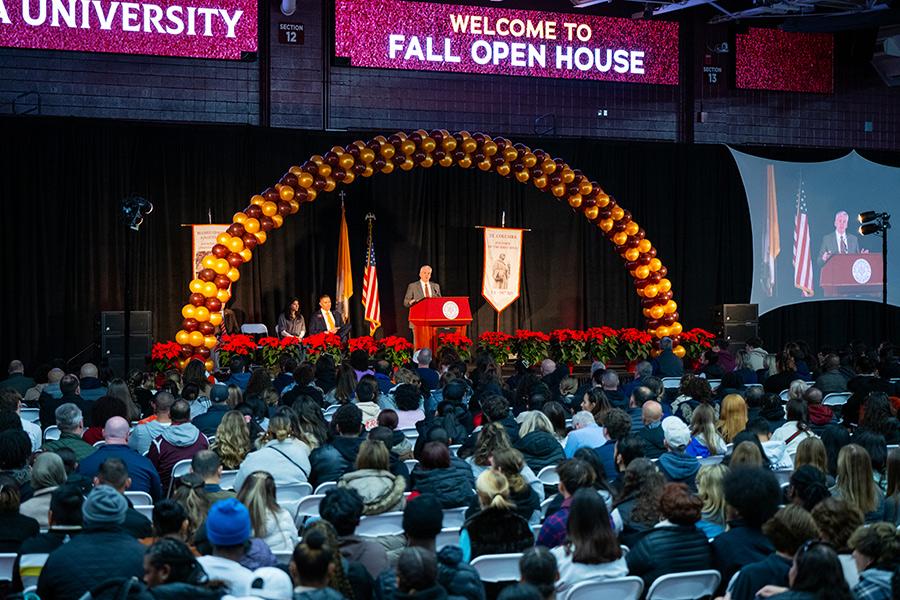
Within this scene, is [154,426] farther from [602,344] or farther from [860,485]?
[602,344]

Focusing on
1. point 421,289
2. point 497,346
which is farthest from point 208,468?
point 421,289

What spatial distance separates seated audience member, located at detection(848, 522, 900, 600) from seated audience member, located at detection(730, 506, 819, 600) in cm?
24

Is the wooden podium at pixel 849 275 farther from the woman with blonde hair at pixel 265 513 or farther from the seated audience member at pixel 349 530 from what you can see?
the seated audience member at pixel 349 530

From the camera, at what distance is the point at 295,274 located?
1862cm

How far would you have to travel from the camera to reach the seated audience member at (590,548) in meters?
4.76

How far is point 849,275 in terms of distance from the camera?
2158 centimetres

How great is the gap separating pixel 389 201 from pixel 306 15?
3316 millimetres

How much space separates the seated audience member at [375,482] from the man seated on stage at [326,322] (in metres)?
11.0

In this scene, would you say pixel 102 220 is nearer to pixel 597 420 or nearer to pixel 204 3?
pixel 204 3

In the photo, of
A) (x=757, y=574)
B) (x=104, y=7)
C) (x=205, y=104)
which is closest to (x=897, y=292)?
(x=205, y=104)

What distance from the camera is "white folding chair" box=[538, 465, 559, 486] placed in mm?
7164

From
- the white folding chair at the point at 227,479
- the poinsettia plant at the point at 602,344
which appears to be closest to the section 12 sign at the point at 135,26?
the poinsettia plant at the point at 602,344

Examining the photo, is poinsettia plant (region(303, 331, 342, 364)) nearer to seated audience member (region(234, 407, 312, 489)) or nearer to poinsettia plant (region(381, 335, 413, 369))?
poinsettia plant (region(381, 335, 413, 369))

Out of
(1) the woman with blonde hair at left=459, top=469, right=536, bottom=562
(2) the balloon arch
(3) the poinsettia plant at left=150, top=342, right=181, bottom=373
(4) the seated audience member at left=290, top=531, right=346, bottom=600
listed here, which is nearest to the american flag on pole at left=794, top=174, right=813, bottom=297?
(2) the balloon arch
